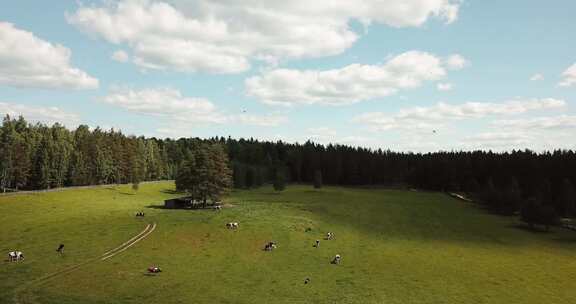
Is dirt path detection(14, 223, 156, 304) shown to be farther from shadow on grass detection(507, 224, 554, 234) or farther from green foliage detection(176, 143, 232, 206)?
shadow on grass detection(507, 224, 554, 234)

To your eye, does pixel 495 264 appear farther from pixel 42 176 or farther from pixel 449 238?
pixel 42 176

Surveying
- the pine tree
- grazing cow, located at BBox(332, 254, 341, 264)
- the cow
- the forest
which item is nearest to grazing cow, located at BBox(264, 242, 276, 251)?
grazing cow, located at BBox(332, 254, 341, 264)

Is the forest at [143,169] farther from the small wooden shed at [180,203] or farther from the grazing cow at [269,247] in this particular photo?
the grazing cow at [269,247]

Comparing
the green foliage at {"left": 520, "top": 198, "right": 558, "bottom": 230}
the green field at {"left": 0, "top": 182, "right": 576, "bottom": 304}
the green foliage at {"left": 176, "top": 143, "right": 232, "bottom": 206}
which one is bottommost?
the green field at {"left": 0, "top": 182, "right": 576, "bottom": 304}

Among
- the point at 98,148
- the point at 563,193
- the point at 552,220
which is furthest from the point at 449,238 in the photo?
the point at 98,148

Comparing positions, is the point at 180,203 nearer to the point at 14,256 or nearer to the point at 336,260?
the point at 14,256

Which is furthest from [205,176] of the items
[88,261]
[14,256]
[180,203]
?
[14,256]

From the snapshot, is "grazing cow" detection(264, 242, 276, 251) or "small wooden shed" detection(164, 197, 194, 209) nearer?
"grazing cow" detection(264, 242, 276, 251)

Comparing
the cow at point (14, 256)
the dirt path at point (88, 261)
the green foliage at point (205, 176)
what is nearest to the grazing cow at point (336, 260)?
the dirt path at point (88, 261)
